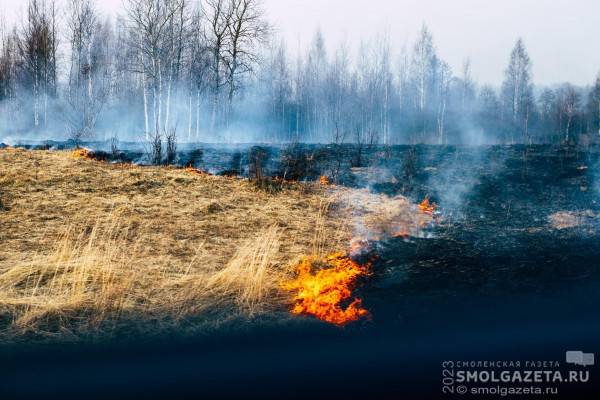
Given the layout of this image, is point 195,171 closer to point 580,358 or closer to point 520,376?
point 520,376

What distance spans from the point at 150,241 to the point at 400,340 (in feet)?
14.7

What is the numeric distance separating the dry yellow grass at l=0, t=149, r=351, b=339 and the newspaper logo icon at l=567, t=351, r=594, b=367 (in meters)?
3.04

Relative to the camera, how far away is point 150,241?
7.43 meters

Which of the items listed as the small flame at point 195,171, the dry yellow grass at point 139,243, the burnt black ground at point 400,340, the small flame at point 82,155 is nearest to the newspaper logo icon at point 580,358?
the burnt black ground at point 400,340

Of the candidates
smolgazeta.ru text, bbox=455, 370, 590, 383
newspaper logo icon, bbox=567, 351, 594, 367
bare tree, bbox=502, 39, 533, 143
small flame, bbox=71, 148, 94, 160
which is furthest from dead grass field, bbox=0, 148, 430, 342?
bare tree, bbox=502, 39, 533, 143

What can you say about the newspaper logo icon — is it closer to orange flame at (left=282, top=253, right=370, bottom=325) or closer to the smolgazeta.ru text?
the smolgazeta.ru text

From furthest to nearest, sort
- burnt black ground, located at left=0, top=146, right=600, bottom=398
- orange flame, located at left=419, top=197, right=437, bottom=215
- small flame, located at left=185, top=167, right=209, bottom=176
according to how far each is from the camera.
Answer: small flame, located at left=185, top=167, right=209, bottom=176, orange flame, located at left=419, top=197, right=437, bottom=215, burnt black ground, located at left=0, top=146, right=600, bottom=398

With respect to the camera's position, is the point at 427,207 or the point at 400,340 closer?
the point at 400,340

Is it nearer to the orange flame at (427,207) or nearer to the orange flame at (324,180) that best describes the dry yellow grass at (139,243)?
the orange flame at (324,180)

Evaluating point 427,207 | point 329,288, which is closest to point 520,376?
point 329,288

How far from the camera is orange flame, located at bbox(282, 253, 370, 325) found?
5102 millimetres

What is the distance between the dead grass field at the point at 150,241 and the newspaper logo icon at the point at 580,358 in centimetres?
292

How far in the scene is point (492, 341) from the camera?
466 centimetres

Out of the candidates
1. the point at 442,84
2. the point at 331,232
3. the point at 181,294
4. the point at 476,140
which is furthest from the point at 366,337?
the point at 442,84
